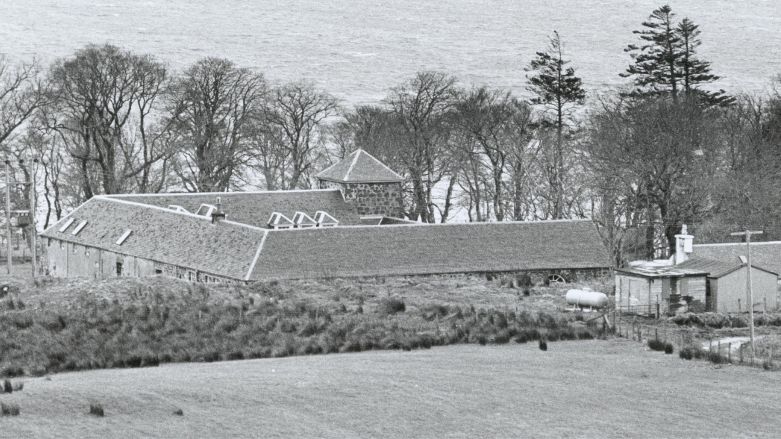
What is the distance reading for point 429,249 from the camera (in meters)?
61.2

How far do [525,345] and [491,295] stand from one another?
12.3 meters

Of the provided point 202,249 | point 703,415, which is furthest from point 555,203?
point 703,415

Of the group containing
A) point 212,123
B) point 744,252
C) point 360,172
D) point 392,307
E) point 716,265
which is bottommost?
point 392,307

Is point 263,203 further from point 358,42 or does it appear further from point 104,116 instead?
point 358,42

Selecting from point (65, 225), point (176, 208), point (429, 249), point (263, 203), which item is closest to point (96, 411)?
point (429, 249)

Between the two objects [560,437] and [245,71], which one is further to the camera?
[245,71]

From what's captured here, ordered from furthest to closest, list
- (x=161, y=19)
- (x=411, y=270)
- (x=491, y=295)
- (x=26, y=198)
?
(x=161, y=19), (x=26, y=198), (x=411, y=270), (x=491, y=295)

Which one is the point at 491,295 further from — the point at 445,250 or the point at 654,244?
the point at 654,244

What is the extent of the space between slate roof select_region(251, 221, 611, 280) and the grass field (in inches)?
788

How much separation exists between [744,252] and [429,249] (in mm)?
12444

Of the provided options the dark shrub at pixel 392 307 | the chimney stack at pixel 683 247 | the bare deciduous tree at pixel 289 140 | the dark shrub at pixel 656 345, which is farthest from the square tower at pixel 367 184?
the dark shrub at pixel 656 345

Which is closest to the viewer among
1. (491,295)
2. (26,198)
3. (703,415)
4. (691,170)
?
(703,415)

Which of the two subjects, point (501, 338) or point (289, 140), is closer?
point (501, 338)

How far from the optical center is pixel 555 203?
7894 centimetres
